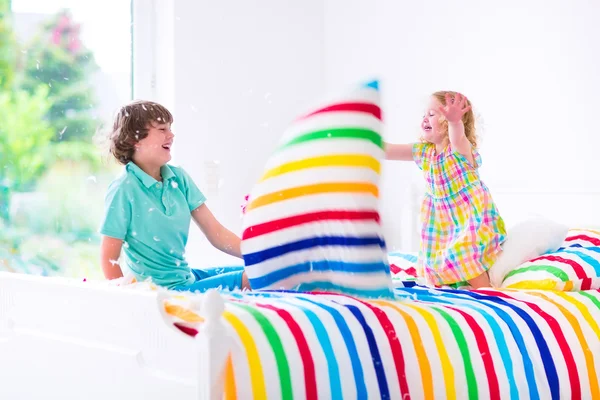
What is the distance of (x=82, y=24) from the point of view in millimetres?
3471

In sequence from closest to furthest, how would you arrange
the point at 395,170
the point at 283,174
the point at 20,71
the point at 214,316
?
the point at 214,316
the point at 283,174
the point at 20,71
the point at 395,170

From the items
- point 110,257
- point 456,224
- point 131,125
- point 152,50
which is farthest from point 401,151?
point 152,50

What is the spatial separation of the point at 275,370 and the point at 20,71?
7.95 ft

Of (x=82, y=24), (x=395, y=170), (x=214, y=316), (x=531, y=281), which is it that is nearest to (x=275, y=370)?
(x=214, y=316)

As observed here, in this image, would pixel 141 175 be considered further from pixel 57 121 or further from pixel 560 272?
pixel 57 121

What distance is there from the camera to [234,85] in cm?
371

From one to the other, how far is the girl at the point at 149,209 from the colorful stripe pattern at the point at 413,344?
452mm

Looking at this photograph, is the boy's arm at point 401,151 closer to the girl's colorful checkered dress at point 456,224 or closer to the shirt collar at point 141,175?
the girl's colorful checkered dress at point 456,224

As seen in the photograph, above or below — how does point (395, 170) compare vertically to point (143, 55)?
below

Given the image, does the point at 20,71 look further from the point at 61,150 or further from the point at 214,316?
the point at 214,316

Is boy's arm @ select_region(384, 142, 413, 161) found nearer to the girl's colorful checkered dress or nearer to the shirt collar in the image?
the girl's colorful checkered dress

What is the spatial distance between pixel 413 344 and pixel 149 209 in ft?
2.60

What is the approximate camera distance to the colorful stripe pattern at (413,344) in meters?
1.31

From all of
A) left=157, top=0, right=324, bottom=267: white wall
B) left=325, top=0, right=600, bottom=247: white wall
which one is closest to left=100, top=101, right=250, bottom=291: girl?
left=325, top=0, right=600, bottom=247: white wall
